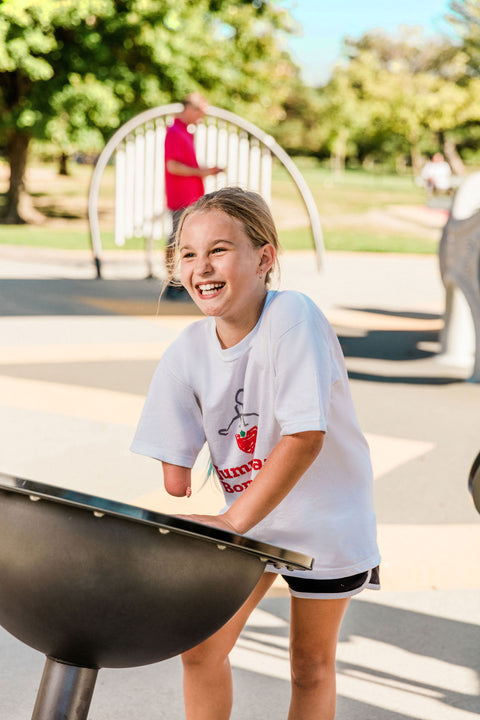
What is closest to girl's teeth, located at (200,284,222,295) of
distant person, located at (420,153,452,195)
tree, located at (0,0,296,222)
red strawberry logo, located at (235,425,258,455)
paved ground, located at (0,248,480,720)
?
red strawberry logo, located at (235,425,258,455)

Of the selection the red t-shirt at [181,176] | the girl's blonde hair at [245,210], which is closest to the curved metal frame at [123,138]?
the red t-shirt at [181,176]

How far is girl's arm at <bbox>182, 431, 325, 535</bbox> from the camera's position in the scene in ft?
5.31

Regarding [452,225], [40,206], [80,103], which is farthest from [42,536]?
[40,206]

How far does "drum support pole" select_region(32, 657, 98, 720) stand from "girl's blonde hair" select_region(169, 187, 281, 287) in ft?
2.71

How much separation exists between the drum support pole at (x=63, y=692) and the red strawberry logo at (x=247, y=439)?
0.54 metres

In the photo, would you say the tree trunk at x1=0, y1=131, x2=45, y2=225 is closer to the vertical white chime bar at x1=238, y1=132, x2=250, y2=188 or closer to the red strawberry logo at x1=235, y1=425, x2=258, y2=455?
the vertical white chime bar at x1=238, y1=132, x2=250, y2=188

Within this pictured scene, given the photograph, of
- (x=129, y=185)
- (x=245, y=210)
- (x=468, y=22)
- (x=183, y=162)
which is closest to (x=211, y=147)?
(x=129, y=185)

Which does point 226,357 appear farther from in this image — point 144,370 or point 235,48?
point 235,48

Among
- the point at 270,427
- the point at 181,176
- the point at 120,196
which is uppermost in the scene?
the point at 181,176

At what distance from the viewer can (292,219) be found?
81.8 feet

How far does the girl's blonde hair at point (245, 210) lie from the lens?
1789 millimetres

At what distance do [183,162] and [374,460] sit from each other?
215 inches

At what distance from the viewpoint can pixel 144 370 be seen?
21.3ft

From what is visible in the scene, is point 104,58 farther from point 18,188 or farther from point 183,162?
point 183,162
